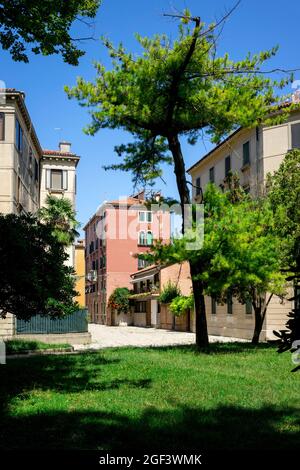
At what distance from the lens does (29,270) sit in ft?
Result: 40.1

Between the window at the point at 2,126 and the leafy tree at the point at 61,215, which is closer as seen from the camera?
the window at the point at 2,126

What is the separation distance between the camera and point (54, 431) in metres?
7.22

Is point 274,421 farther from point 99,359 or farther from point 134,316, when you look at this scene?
point 134,316

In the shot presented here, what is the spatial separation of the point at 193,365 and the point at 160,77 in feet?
33.3

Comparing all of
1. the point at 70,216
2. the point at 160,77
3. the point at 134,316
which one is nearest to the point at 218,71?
the point at 160,77

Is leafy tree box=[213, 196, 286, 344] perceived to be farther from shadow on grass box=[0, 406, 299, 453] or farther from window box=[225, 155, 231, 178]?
window box=[225, 155, 231, 178]

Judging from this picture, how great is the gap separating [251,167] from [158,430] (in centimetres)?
2696

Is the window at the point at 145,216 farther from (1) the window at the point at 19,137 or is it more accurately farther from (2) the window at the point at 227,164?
(1) the window at the point at 19,137

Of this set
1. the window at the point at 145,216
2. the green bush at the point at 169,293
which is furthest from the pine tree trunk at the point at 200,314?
the window at the point at 145,216

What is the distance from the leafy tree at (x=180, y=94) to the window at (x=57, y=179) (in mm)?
25193

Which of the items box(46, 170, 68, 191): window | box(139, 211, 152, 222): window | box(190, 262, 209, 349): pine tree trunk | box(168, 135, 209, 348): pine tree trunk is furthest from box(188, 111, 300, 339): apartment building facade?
box(139, 211, 152, 222): window

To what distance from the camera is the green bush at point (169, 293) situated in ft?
155

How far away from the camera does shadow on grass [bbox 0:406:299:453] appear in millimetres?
6500

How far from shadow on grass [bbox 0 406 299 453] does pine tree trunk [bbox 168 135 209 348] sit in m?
11.3
